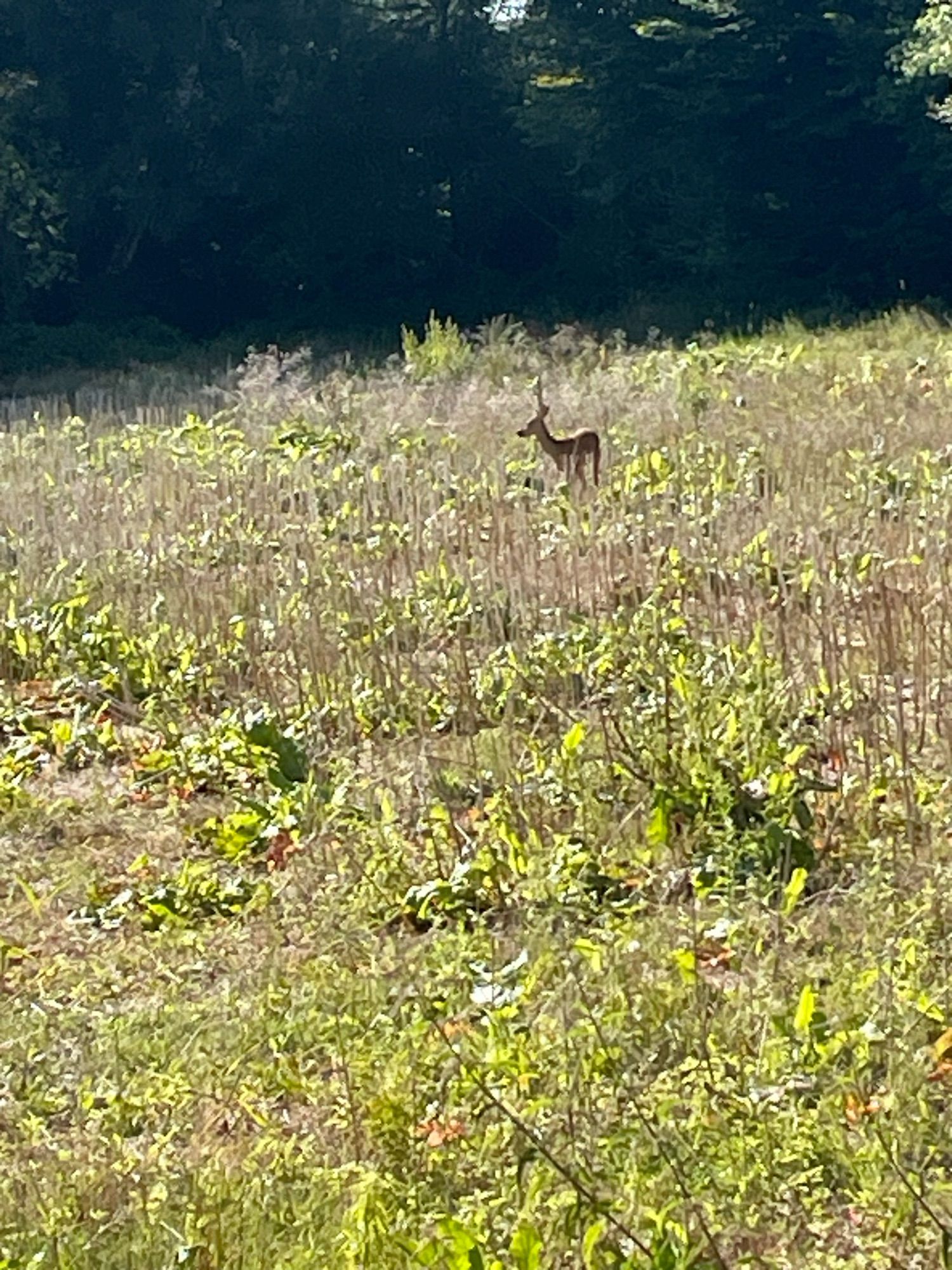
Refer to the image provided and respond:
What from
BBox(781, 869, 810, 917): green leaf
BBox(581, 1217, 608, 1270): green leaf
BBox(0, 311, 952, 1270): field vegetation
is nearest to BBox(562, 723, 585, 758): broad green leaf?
BBox(0, 311, 952, 1270): field vegetation

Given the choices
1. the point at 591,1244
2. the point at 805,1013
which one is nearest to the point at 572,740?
the point at 805,1013

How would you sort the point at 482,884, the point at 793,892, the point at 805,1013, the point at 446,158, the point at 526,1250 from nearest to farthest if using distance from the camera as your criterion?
the point at 526,1250 < the point at 805,1013 < the point at 793,892 < the point at 482,884 < the point at 446,158

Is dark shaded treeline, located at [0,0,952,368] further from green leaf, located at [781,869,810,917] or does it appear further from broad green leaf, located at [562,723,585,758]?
green leaf, located at [781,869,810,917]

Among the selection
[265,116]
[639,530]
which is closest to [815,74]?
[265,116]

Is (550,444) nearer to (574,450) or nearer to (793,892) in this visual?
(574,450)

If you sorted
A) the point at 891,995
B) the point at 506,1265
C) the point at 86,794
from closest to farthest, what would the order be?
the point at 506,1265 → the point at 891,995 → the point at 86,794

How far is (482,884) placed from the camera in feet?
14.6

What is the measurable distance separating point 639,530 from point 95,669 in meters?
2.70

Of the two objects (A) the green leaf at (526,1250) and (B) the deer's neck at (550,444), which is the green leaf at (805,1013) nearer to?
(A) the green leaf at (526,1250)

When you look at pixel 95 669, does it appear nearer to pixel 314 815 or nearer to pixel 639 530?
pixel 314 815

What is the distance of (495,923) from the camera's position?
431 centimetres

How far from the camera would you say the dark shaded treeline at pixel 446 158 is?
2655cm

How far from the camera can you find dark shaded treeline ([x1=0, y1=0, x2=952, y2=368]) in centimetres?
2655

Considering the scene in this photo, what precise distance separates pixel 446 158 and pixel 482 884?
25845mm
